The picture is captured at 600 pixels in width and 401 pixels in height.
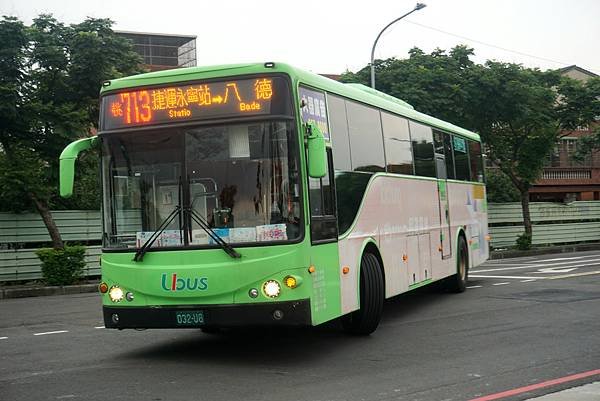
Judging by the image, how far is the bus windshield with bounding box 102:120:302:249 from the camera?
7.79 metres

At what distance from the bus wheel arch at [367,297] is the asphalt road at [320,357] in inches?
7.4

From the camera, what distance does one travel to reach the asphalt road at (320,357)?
677 centimetres

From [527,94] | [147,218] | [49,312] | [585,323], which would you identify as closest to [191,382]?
[147,218]

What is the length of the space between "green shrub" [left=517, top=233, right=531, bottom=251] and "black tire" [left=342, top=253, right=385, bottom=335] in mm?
22445

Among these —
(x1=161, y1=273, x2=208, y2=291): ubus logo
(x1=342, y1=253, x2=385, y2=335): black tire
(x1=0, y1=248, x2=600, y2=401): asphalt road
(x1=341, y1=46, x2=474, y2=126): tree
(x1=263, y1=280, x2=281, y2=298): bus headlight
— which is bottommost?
(x1=0, y1=248, x2=600, y2=401): asphalt road

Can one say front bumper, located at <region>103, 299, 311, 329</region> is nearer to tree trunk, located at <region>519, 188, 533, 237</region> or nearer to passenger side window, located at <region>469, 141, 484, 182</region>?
passenger side window, located at <region>469, 141, 484, 182</region>

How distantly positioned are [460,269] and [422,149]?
316cm

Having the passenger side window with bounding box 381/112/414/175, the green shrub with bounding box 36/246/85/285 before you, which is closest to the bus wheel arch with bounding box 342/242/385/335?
the passenger side window with bounding box 381/112/414/175

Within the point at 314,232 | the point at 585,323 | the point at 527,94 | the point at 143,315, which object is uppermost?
the point at 527,94

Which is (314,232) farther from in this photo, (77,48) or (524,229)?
(524,229)

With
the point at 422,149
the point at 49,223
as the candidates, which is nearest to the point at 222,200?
the point at 422,149

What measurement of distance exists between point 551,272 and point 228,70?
13.4 metres

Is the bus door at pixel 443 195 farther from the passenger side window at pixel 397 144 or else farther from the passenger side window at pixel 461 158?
the passenger side window at pixel 397 144

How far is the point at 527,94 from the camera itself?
28250 millimetres
